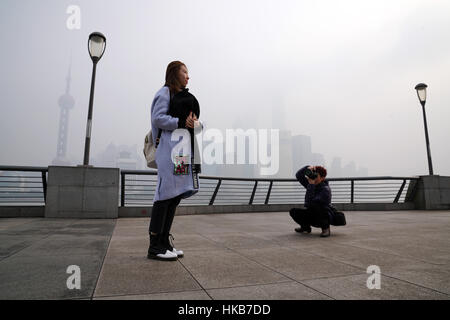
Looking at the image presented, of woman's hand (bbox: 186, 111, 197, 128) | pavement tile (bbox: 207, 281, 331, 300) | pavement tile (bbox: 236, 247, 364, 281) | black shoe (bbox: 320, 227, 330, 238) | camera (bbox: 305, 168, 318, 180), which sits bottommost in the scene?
black shoe (bbox: 320, 227, 330, 238)

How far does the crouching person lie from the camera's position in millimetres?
4547

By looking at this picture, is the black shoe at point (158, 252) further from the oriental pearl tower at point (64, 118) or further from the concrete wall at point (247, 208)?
the oriental pearl tower at point (64, 118)

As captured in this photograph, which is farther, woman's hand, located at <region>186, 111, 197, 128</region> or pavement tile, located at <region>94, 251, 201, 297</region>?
woman's hand, located at <region>186, 111, 197, 128</region>

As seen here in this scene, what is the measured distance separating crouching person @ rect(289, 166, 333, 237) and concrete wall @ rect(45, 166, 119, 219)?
465cm

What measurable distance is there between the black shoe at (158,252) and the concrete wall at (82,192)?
15.4ft

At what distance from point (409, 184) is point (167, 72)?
→ 12123mm

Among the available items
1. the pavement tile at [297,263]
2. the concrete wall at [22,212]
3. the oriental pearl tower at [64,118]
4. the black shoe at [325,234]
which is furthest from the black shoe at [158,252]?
the oriental pearl tower at [64,118]

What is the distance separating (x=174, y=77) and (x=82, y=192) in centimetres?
504

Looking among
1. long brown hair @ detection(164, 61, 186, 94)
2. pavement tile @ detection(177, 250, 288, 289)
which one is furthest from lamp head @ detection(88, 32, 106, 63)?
pavement tile @ detection(177, 250, 288, 289)

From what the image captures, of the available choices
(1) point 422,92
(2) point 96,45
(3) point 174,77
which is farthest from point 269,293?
(1) point 422,92

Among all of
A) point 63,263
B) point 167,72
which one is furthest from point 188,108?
point 63,263

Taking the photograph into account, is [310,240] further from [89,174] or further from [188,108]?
[89,174]

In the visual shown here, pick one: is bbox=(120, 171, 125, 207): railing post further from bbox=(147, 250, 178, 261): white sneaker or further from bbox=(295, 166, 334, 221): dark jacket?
bbox=(147, 250, 178, 261): white sneaker

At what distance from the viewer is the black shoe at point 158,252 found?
8.77 feet
